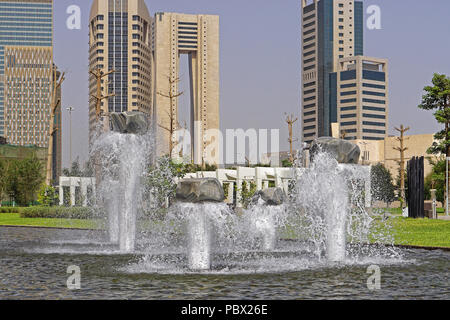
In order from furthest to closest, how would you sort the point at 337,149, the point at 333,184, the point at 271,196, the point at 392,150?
1. the point at 392,150
2. the point at 271,196
3. the point at 333,184
4. the point at 337,149

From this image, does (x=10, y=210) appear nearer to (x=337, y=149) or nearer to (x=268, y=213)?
(x=268, y=213)

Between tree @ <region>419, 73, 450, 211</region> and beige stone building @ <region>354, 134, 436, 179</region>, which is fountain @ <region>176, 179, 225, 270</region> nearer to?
tree @ <region>419, 73, 450, 211</region>

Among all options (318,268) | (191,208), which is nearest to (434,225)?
(318,268)

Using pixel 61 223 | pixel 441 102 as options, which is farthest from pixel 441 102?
pixel 61 223

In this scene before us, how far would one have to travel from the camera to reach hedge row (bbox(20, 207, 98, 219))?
41594 mm

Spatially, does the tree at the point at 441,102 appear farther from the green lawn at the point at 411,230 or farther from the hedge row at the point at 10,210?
the hedge row at the point at 10,210

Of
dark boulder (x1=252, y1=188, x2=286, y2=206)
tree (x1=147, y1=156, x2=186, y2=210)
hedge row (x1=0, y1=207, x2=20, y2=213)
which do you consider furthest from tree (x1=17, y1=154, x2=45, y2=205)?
dark boulder (x1=252, y1=188, x2=286, y2=206)

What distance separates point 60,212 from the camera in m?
43.2

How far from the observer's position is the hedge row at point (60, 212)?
1638 inches

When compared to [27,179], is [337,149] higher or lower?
higher

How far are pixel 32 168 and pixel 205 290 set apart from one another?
63106 millimetres

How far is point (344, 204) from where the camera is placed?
18.2 m

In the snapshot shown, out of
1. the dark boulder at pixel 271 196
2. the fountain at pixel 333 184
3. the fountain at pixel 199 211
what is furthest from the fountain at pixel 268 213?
the fountain at pixel 199 211
